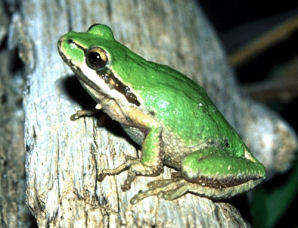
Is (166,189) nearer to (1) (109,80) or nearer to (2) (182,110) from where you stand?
(2) (182,110)

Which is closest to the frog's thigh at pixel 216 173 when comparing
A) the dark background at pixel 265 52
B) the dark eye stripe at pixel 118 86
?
the dark eye stripe at pixel 118 86

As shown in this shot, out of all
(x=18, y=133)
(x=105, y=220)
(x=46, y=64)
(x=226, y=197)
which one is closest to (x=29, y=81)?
(x=46, y=64)

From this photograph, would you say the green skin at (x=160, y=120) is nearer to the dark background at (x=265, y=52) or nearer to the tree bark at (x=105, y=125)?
the tree bark at (x=105, y=125)

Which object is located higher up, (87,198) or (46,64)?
(46,64)

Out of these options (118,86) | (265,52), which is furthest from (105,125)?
(265,52)

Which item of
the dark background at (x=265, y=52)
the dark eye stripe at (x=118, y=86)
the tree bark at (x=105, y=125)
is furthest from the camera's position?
the dark background at (x=265, y=52)

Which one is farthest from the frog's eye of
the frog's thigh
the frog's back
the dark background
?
the dark background

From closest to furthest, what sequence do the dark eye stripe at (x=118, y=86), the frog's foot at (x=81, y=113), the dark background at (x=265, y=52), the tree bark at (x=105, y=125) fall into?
the tree bark at (x=105, y=125), the dark eye stripe at (x=118, y=86), the frog's foot at (x=81, y=113), the dark background at (x=265, y=52)

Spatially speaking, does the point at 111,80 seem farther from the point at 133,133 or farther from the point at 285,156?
the point at 285,156
